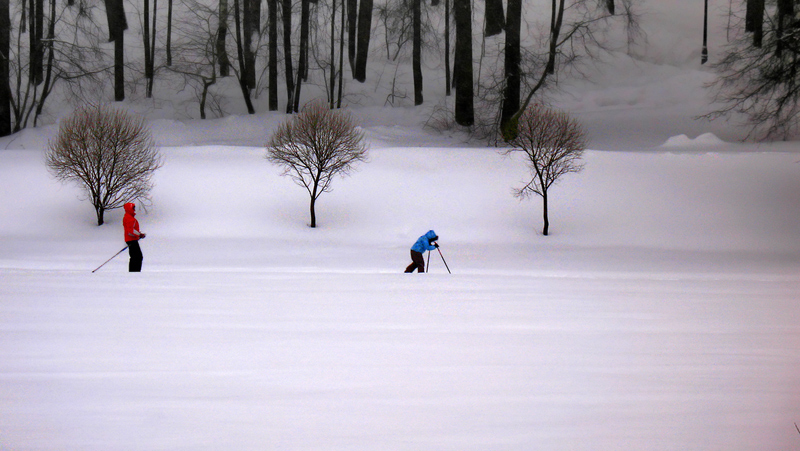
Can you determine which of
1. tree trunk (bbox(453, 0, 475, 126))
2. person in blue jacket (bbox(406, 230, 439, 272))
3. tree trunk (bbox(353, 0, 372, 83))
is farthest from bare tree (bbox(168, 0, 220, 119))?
person in blue jacket (bbox(406, 230, 439, 272))

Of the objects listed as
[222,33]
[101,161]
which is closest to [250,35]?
[222,33]

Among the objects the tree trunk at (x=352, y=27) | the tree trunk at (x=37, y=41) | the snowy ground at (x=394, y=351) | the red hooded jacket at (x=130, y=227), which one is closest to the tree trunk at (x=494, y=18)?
the tree trunk at (x=352, y=27)

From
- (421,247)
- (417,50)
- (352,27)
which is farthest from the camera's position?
(352,27)

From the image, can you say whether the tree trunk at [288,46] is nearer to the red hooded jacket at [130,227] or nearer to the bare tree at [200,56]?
the bare tree at [200,56]

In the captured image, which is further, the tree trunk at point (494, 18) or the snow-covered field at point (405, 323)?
the tree trunk at point (494, 18)

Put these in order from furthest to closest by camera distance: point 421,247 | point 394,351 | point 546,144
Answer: point 546,144
point 421,247
point 394,351

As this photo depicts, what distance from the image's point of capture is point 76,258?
15.2 metres

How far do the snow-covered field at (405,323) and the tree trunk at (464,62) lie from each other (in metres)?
6.54

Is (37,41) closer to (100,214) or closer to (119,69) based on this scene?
(119,69)

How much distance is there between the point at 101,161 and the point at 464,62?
13122 millimetres

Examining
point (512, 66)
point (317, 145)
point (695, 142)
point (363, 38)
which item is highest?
point (363, 38)

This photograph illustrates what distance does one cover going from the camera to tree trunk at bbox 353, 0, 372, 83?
3259cm

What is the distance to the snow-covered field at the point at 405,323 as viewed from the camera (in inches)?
189

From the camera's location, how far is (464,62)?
25.1 meters
